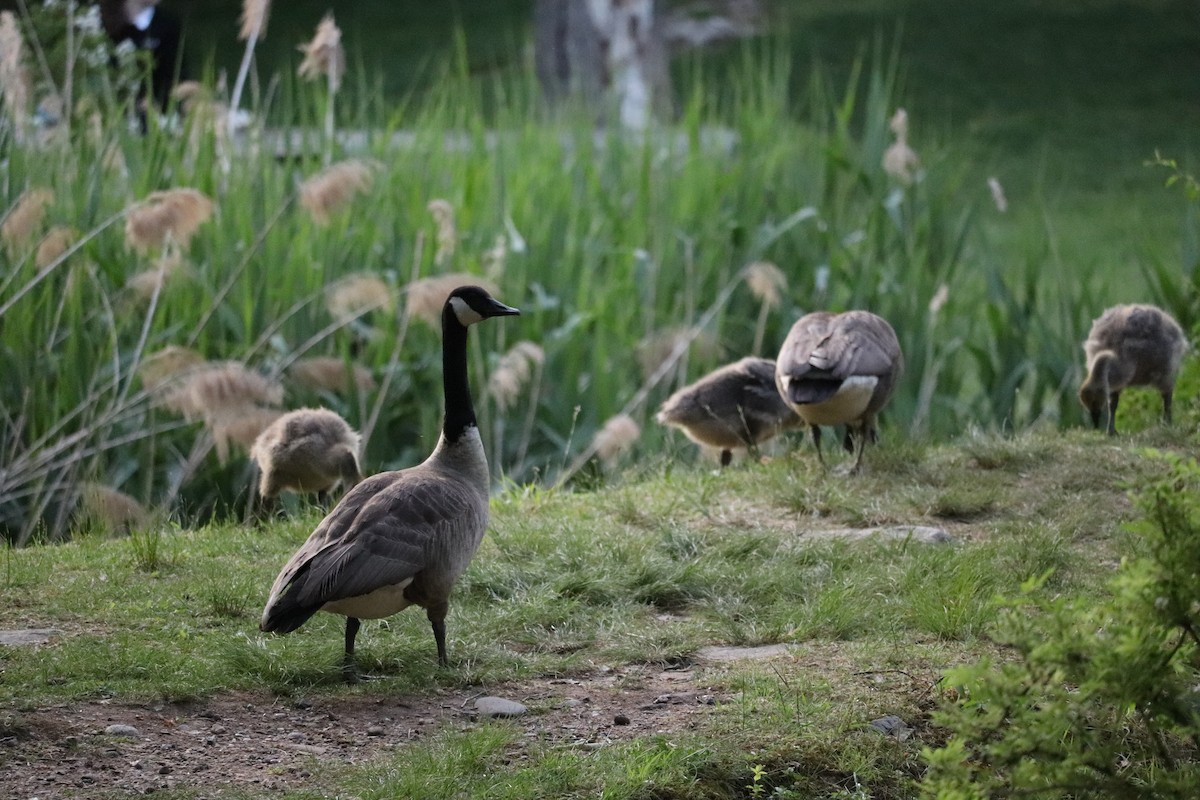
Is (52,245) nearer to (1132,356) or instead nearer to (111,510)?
(111,510)

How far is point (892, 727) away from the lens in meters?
4.79

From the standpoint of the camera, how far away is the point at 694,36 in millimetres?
30266

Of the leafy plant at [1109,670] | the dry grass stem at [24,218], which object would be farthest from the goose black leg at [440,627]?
the dry grass stem at [24,218]

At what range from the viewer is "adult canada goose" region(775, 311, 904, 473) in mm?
7461

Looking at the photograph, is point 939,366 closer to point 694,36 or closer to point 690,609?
point 690,609

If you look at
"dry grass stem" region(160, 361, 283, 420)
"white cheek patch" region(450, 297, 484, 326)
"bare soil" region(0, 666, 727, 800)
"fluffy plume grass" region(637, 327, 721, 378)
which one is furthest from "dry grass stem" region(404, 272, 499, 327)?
"bare soil" region(0, 666, 727, 800)

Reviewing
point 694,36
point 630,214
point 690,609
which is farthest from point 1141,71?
point 690,609

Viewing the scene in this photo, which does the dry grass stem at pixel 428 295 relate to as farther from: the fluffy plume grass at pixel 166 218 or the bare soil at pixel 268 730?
the bare soil at pixel 268 730

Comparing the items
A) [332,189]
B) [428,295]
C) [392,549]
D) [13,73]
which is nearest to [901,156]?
[428,295]

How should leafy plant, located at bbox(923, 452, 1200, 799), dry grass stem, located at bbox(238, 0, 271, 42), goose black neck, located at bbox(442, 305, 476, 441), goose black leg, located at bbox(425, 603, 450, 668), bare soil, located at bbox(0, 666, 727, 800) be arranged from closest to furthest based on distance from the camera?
1. leafy plant, located at bbox(923, 452, 1200, 799)
2. bare soil, located at bbox(0, 666, 727, 800)
3. goose black leg, located at bbox(425, 603, 450, 668)
4. goose black neck, located at bbox(442, 305, 476, 441)
5. dry grass stem, located at bbox(238, 0, 271, 42)

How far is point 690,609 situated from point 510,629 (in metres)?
0.83

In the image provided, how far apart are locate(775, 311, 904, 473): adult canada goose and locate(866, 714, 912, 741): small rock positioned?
280 centimetres

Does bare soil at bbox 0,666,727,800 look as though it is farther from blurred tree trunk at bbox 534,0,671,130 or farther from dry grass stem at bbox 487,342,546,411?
blurred tree trunk at bbox 534,0,671,130

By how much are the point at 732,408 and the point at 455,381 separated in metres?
2.99
